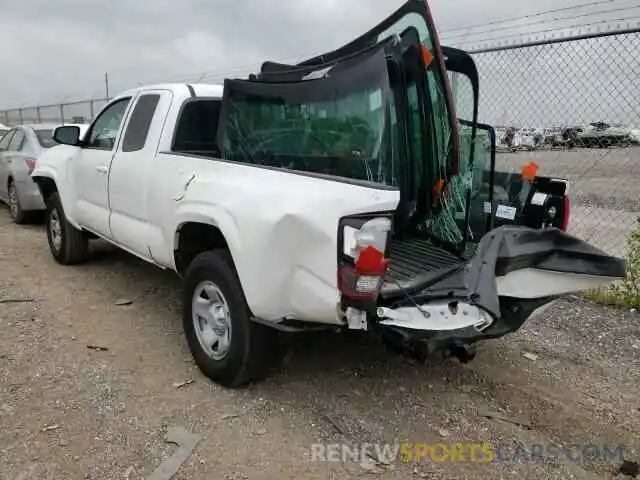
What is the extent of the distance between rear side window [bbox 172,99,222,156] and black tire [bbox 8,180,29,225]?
5575 mm

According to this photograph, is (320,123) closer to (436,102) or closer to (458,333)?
(436,102)

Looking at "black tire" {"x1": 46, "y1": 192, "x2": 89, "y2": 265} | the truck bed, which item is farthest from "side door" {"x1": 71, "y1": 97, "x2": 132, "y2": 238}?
the truck bed

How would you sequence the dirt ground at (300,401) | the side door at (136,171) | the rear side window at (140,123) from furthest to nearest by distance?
the rear side window at (140,123) → the side door at (136,171) → the dirt ground at (300,401)

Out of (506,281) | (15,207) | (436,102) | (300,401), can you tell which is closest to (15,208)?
(15,207)

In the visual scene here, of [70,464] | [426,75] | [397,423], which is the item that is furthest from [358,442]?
[426,75]

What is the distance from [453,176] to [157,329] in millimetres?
2700

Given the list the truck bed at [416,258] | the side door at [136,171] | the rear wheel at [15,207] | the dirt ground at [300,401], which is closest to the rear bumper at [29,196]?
the rear wheel at [15,207]

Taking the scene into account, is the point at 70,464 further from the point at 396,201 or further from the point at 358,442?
the point at 396,201

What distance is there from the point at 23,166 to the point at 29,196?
46cm

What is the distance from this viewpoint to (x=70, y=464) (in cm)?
287

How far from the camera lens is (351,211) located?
2693 millimetres

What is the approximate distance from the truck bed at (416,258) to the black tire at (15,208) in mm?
7071

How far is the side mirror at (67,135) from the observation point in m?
5.63

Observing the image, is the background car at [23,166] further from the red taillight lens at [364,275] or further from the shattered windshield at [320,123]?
the red taillight lens at [364,275]
